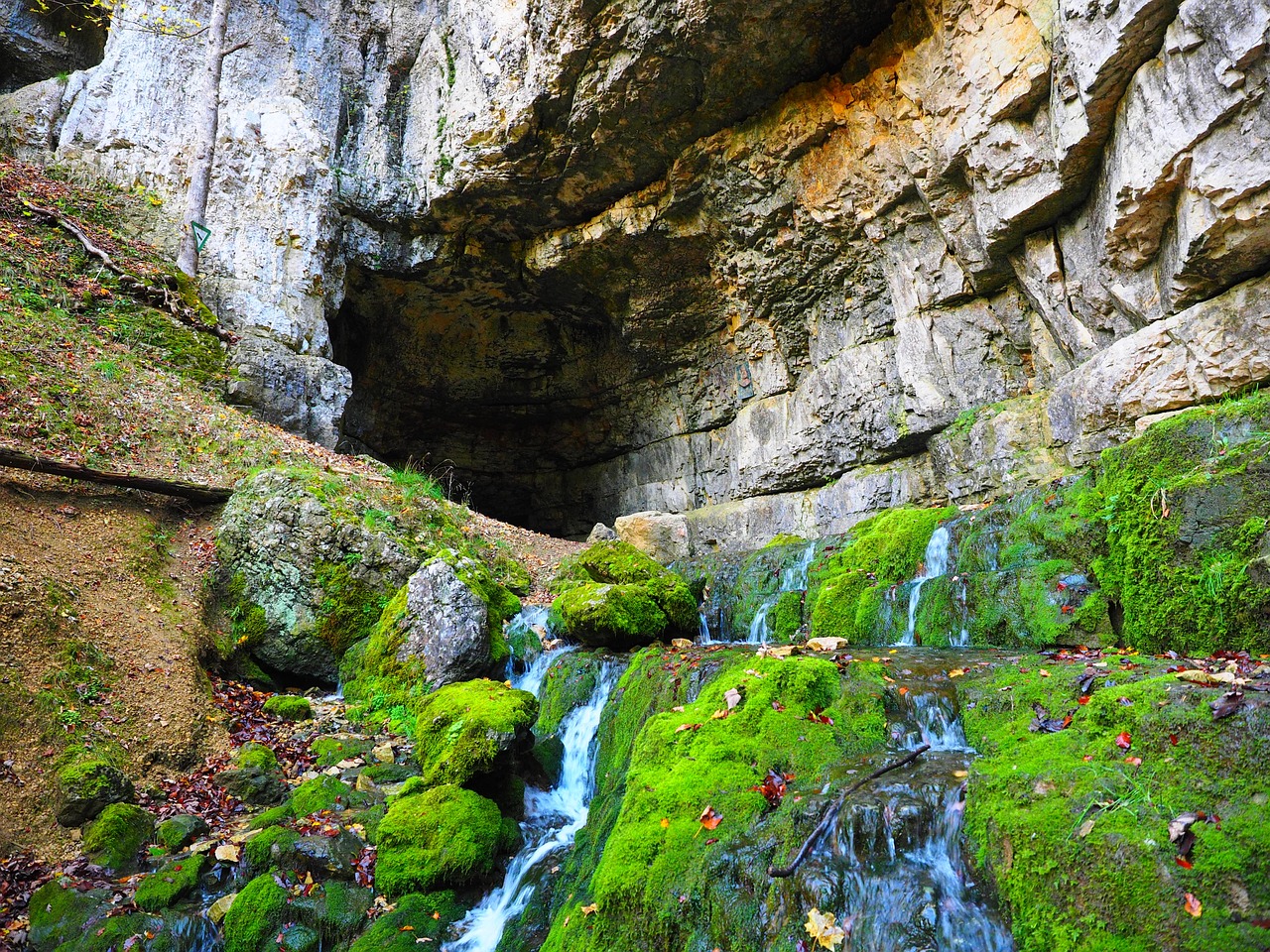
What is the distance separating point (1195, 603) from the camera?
488 centimetres

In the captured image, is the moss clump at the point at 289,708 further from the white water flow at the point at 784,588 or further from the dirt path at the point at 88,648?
the white water flow at the point at 784,588

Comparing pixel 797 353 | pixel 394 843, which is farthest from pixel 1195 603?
pixel 797 353

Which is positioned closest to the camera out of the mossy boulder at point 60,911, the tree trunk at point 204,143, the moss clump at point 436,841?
the mossy boulder at point 60,911

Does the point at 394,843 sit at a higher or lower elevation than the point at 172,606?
lower

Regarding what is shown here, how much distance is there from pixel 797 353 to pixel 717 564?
23.3 ft

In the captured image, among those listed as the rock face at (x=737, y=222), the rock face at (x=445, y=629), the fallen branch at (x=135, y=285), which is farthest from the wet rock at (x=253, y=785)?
the fallen branch at (x=135, y=285)

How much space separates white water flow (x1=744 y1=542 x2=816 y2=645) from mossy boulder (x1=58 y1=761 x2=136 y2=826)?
6093 mm

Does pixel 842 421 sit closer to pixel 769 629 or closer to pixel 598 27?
pixel 769 629

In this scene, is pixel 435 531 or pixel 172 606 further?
pixel 435 531

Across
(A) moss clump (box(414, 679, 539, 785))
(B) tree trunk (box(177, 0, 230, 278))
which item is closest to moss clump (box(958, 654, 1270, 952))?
(A) moss clump (box(414, 679, 539, 785))

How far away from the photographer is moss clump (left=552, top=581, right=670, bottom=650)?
25.4 feet

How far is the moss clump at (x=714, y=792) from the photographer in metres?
3.39

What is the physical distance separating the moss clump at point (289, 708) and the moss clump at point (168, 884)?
2401 mm

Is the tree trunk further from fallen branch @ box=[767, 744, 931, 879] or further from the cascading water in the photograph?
the cascading water
